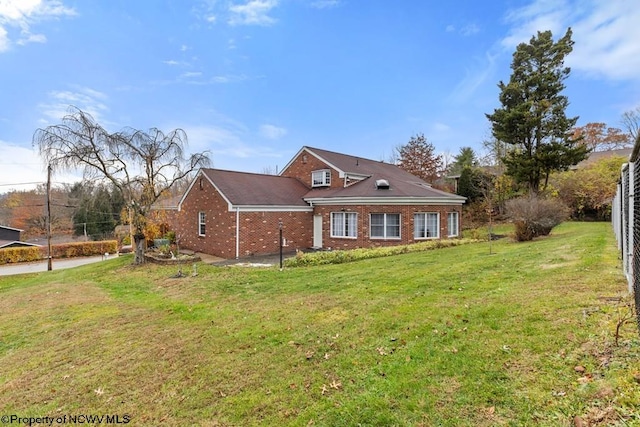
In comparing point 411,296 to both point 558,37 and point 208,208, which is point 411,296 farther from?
point 558,37

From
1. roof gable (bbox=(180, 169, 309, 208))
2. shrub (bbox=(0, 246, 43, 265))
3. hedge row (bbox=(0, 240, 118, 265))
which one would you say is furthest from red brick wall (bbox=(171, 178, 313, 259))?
shrub (bbox=(0, 246, 43, 265))

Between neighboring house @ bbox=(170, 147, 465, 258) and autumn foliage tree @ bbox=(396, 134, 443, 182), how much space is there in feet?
53.9

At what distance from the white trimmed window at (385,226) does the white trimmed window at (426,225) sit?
985 mm

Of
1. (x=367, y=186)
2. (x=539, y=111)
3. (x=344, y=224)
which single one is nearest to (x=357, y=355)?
(x=344, y=224)

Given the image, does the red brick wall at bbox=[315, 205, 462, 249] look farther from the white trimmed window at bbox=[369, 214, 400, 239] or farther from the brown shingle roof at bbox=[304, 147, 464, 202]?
the brown shingle roof at bbox=[304, 147, 464, 202]

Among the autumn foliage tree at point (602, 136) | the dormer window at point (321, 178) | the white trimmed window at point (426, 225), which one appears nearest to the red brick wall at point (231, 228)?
the dormer window at point (321, 178)

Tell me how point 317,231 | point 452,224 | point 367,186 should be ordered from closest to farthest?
point 452,224 → point 367,186 → point 317,231

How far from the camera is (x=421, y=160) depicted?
36.5m

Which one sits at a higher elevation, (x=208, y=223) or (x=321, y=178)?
(x=321, y=178)

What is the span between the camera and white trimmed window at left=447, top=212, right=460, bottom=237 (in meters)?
19.4

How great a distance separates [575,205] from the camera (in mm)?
26703

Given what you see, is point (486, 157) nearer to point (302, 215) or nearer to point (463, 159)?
point (463, 159)

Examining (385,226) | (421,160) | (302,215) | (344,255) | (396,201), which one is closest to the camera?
(344,255)

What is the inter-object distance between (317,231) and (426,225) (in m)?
6.59
